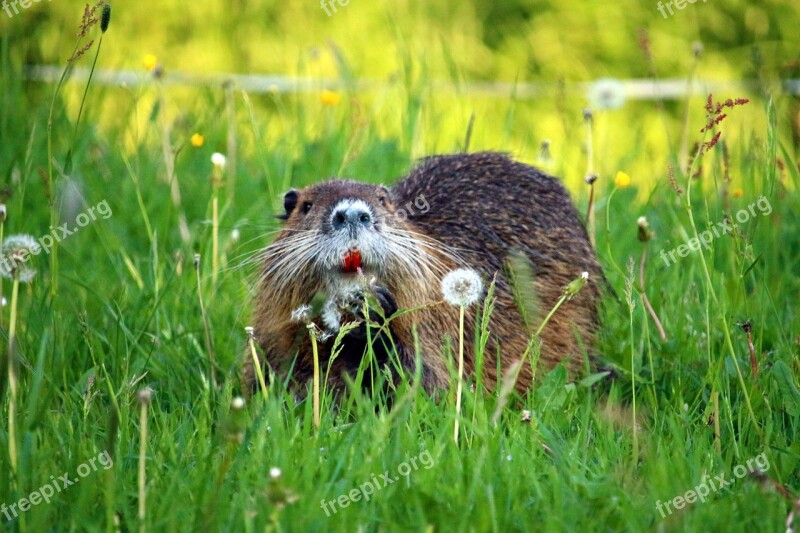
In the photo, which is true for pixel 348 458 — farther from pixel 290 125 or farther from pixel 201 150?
pixel 290 125

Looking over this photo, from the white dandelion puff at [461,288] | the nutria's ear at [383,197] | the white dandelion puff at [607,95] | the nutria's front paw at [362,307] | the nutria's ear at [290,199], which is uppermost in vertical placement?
the white dandelion puff at [607,95]

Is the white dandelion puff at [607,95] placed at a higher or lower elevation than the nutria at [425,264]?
higher

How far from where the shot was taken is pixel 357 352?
309cm

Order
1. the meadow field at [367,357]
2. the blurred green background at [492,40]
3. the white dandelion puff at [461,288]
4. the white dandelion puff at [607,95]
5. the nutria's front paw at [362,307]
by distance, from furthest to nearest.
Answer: the blurred green background at [492,40] → the white dandelion puff at [607,95] → the nutria's front paw at [362,307] → the white dandelion puff at [461,288] → the meadow field at [367,357]

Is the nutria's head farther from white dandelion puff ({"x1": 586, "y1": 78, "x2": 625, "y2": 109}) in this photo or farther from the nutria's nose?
white dandelion puff ({"x1": 586, "y1": 78, "x2": 625, "y2": 109})

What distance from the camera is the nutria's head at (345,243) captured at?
9.41 feet

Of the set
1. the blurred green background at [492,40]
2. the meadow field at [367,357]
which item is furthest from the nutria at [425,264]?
the blurred green background at [492,40]

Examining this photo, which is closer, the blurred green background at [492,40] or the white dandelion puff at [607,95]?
the white dandelion puff at [607,95]

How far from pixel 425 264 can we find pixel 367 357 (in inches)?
16.2

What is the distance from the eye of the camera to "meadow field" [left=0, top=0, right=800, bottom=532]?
224cm

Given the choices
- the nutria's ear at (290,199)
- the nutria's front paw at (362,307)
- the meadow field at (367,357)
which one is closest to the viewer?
the meadow field at (367,357)

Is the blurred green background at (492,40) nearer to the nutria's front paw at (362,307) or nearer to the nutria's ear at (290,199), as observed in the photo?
the nutria's ear at (290,199)

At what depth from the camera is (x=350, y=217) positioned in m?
2.84

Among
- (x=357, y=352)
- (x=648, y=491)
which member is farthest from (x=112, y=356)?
(x=648, y=491)
